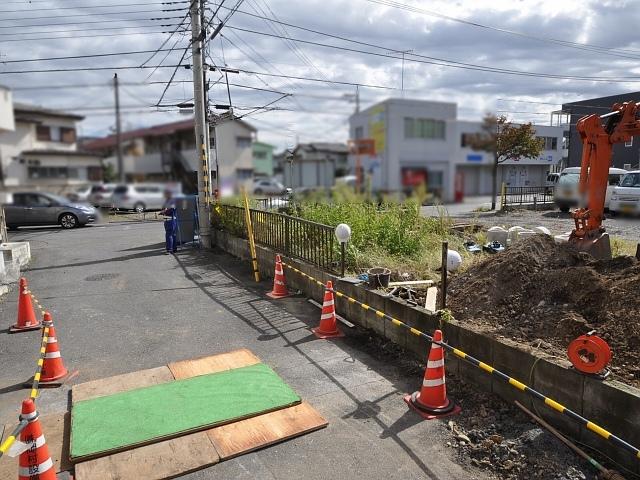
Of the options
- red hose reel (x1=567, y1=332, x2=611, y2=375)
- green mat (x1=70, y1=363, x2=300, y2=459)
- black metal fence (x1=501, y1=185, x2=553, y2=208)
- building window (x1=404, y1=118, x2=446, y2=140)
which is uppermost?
building window (x1=404, y1=118, x2=446, y2=140)

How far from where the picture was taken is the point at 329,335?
19.6 feet

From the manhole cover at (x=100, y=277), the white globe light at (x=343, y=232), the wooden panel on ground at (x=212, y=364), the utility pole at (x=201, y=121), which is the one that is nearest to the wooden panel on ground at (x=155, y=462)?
the wooden panel on ground at (x=212, y=364)

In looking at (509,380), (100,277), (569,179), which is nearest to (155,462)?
(509,380)

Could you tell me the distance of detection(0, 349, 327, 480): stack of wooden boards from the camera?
11.0 ft

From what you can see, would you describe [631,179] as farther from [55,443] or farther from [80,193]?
[55,443]

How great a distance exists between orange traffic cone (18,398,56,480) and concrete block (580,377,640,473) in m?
3.95

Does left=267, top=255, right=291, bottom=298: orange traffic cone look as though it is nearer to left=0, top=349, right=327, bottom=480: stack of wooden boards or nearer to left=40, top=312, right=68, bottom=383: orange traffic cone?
left=0, top=349, right=327, bottom=480: stack of wooden boards

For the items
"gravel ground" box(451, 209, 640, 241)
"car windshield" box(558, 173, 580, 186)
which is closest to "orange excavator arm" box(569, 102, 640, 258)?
"car windshield" box(558, 173, 580, 186)

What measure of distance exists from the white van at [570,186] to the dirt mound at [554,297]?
1.61 m

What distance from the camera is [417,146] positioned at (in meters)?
2.97

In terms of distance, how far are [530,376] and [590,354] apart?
23.7 inches

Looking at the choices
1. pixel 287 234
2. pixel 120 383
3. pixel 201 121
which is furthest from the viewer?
pixel 201 121

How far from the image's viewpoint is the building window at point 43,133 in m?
2.12

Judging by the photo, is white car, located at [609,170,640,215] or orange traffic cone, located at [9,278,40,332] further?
white car, located at [609,170,640,215]
